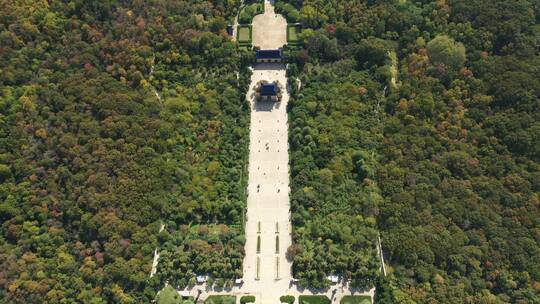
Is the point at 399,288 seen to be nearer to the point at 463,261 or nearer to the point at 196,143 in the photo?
the point at 463,261

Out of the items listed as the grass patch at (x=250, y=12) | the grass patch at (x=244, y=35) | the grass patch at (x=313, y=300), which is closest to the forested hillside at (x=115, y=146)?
the grass patch at (x=250, y=12)

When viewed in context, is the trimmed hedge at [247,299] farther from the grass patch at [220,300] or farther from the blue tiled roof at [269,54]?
the blue tiled roof at [269,54]

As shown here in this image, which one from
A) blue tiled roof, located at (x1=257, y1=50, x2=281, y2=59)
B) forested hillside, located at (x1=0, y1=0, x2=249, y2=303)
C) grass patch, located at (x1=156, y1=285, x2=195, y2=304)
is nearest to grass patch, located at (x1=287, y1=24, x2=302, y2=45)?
blue tiled roof, located at (x1=257, y1=50, x2=281, y2=59)

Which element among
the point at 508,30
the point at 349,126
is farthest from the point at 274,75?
the point at 508,30

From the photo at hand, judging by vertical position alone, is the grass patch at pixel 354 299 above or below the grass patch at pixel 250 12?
below

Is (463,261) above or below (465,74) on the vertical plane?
below

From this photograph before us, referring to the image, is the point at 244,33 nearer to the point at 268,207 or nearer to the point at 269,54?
the point at 269,54

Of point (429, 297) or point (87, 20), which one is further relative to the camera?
point (87, 20)
